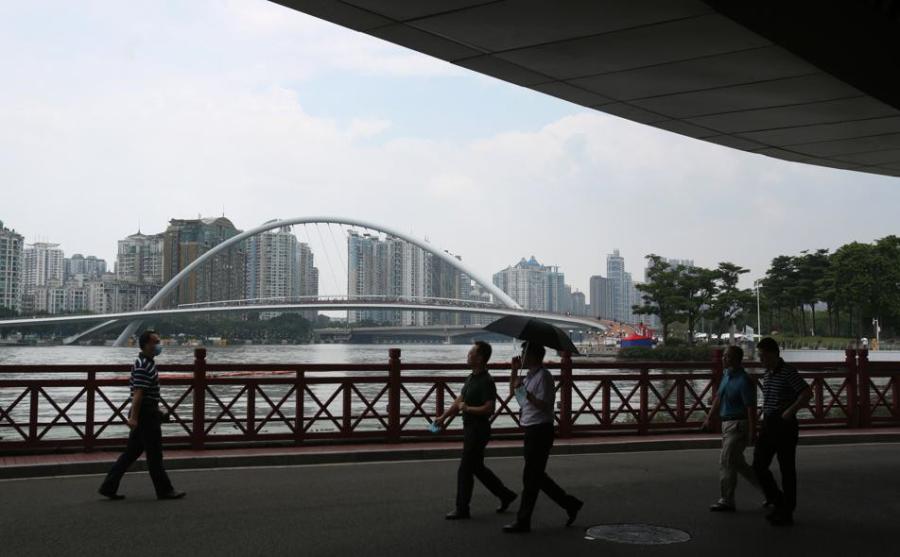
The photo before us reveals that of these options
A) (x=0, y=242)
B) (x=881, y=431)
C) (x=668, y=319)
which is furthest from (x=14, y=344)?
(x=881, y=431)

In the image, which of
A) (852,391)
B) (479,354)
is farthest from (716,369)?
(479,354)

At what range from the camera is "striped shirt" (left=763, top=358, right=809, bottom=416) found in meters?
8.45

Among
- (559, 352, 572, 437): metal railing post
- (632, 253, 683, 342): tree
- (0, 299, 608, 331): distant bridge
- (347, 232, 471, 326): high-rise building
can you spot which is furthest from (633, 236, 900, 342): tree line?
(559, 352, 572, 437): metal railing post

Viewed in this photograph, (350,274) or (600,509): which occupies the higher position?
(350,274)

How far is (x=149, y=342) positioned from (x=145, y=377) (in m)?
0.36

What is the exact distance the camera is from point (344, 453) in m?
12.3

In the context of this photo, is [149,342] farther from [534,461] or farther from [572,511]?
[572,511]

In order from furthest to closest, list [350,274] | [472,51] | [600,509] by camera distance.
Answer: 1. [350,274]
2. [472,51]
3. [600,509]

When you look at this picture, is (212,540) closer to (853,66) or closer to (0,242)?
(853,66)

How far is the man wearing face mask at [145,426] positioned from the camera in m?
9.14

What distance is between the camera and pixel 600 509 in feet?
29.9

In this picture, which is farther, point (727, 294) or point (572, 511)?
point (727, 294)

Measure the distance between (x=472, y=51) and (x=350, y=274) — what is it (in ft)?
376

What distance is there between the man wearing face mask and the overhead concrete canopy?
387cm
